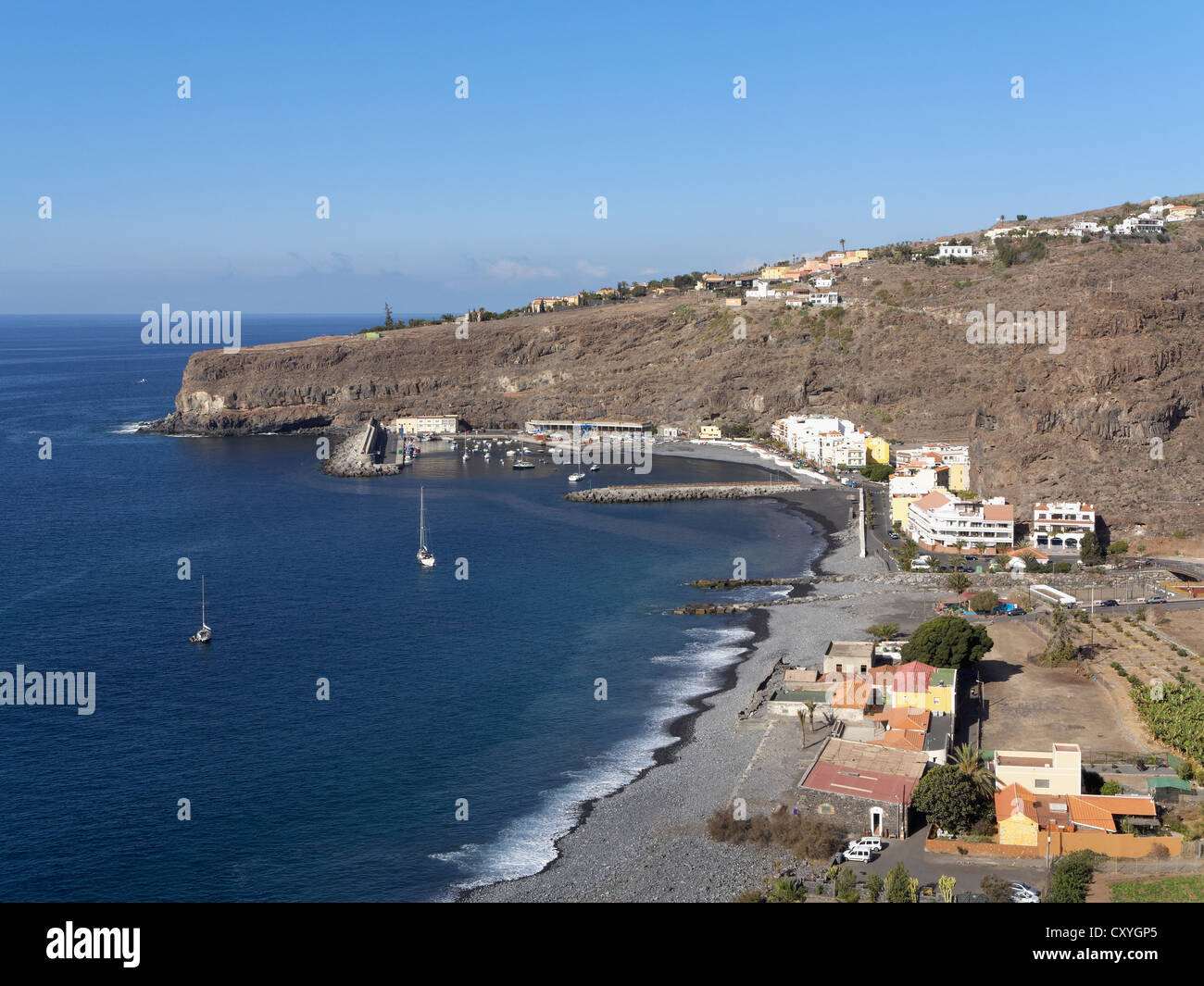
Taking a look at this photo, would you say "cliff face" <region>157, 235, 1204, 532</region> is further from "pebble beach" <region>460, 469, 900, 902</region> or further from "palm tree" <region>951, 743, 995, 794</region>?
"palm tree" <region>951, 743, 995, 794</region>

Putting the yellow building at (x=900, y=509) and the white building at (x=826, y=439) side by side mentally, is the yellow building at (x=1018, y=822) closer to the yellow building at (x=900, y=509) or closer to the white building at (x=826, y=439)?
the yellow building at (x=900, y=509)

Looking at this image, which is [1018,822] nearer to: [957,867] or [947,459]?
[957,867]

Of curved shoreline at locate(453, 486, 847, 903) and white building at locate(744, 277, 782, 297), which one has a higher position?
white building at locate(744, 277, 782, 297)

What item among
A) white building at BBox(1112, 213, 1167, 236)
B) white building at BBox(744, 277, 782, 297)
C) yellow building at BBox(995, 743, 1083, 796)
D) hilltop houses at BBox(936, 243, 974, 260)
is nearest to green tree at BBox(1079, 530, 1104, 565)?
yellow building at BBox(995, 743, 1083, 796)

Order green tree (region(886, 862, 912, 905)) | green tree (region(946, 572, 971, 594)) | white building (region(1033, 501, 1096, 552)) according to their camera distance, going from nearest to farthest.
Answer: green tree (region(886, 862, 912, 905)) < green tree (region(946, 572, 971, 594)) < white building (region(1033, 501, 1096, 552))

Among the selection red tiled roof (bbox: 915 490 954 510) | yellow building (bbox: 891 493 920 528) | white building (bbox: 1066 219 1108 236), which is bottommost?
yellow building (bbox: 891 493 920 528)
